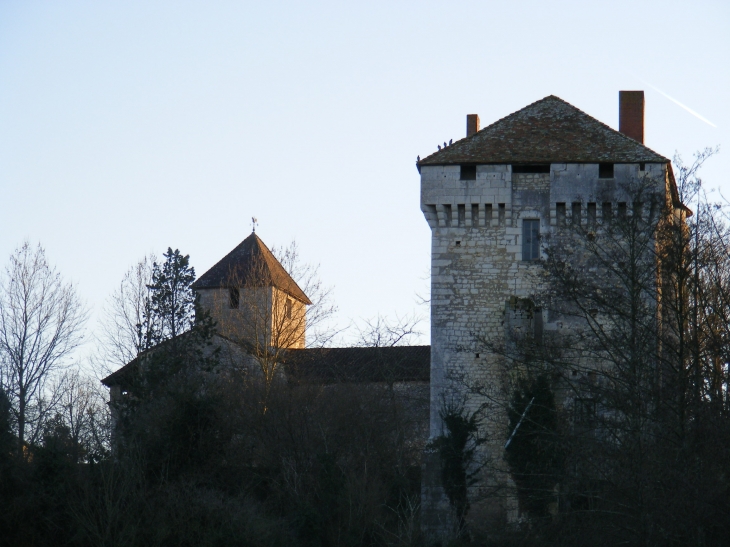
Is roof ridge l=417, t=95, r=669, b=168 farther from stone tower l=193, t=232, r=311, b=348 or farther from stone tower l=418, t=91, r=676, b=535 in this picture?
stone tower l=193, t=232, r=311, b=348

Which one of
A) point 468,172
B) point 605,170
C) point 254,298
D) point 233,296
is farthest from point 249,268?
point 605,170

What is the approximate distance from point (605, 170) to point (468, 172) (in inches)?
134

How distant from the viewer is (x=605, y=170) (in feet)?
84.4

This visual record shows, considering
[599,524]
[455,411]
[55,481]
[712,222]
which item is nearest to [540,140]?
[455,411]

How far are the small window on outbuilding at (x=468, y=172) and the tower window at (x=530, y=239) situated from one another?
1.77 metres

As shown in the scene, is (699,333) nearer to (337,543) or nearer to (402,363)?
(337,543)

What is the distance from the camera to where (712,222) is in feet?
55.4

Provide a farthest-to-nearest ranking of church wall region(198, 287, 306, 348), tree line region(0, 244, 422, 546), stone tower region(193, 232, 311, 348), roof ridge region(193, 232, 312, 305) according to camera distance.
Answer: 1. roof ridge region(193, 232, 312, 305)
2. stone tower region(193, 232, 311, 348)
3. church wall region(198, 287, 306, 348)
4. tree line region(0, 244, 422, 546)

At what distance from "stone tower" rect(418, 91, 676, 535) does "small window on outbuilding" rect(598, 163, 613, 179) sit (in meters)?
0.03

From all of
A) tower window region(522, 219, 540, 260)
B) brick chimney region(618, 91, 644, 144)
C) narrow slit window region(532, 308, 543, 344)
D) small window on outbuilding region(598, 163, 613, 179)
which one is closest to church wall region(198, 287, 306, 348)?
tower window region(522, 219, 540, 260)

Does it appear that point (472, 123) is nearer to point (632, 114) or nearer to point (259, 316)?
point (632, 114)

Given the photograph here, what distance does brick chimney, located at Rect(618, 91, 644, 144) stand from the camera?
27562mm

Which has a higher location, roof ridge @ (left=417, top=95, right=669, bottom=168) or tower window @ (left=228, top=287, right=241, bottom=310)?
roof ridge @ (left=417, top=95, right=669, bottom=168)

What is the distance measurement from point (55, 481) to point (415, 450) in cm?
1177
